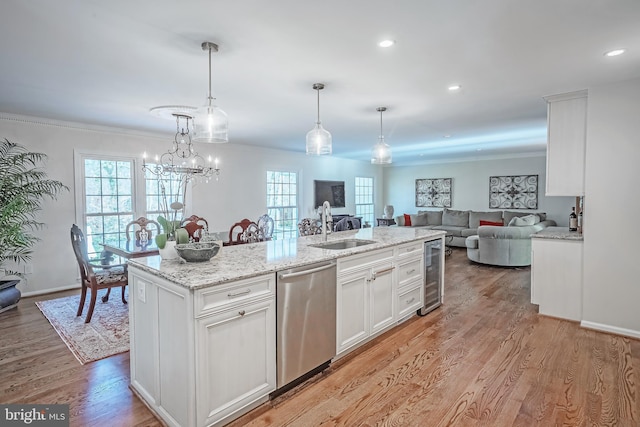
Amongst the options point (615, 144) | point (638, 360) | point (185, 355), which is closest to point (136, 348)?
point (185, 355)

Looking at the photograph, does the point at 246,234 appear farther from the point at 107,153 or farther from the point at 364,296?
the point at 107,153

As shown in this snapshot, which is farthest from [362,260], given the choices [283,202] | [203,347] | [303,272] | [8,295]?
[283,202]

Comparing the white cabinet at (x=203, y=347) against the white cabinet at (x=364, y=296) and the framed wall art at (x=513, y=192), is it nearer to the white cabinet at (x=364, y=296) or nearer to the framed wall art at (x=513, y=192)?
the white cabinet at (x=364, y=296)

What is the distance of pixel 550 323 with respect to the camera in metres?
3.50

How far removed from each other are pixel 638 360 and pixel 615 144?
192 cm

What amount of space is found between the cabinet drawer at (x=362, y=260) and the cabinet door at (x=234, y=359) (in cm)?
73

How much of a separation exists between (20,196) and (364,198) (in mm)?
7978

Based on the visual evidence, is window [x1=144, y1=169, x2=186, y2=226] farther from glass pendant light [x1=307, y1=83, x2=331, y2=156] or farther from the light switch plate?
the light switch plate

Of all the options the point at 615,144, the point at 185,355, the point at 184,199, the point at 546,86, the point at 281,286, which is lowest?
the point at 185,355

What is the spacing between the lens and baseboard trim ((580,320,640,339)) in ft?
10.3

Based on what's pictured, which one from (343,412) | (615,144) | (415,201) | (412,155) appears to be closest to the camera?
(343,412)

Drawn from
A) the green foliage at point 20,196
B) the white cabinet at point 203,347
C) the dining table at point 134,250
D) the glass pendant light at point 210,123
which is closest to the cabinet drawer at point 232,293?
the white cabinet at point 203,347

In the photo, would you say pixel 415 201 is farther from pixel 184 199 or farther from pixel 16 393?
pixel 16 393

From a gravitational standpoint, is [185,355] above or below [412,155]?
below
